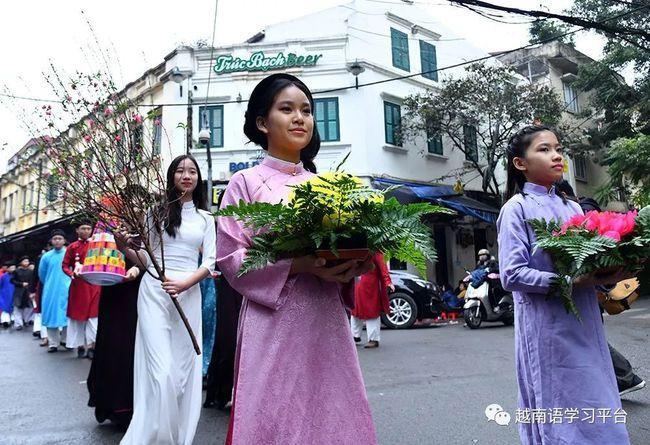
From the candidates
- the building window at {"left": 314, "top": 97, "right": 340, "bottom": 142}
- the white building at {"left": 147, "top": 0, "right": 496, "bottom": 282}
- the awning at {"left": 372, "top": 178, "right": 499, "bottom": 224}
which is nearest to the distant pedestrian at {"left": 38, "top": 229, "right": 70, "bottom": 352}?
the white building at {"left": 147, "top": 0, "right": 496, "bottom": 282}

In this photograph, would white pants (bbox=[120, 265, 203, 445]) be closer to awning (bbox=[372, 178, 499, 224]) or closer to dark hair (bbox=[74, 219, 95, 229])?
dark hair (bbox=[74, 219, 95, 229])

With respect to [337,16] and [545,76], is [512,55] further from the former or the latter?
[337,16]

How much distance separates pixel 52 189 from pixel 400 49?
1571 centimetres

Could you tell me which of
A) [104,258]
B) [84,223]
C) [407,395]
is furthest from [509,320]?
[104,258]

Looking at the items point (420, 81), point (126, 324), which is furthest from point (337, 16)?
point (126, 324)

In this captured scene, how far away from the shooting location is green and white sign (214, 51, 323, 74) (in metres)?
15.9

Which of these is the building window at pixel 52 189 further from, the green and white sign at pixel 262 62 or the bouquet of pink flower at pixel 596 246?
the green and white sign at pixel 262 62

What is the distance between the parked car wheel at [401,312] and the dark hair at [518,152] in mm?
8009

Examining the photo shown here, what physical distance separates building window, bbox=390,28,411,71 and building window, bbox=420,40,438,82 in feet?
2.34

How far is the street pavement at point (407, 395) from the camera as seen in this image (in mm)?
3510

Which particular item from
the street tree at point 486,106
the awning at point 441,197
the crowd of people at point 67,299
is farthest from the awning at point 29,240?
the street tree at point 486,106

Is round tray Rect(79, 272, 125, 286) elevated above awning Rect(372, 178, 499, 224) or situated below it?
below

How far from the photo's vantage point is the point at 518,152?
253cm

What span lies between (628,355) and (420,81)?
13.2 metres
